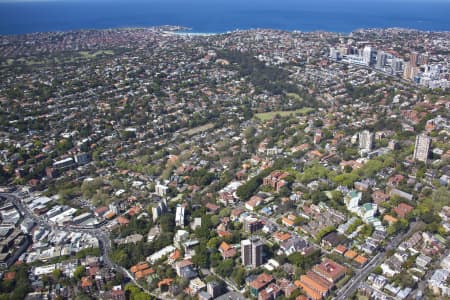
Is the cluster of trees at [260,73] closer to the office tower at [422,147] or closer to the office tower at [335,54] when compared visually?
the office tower at [335,54]

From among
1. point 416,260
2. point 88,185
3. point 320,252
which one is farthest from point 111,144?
point 416,260

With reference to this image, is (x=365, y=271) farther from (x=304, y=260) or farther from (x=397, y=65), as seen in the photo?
(x=397, y=65)

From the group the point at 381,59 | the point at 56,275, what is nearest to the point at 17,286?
the point at 56,275

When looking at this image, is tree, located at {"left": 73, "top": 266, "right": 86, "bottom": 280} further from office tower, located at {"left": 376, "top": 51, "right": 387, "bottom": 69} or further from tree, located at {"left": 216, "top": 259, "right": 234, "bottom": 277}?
office tower, located at {"left": 376, "top": 51, "right": 387, "bottom": 69}

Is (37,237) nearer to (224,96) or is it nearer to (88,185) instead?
(88,185)

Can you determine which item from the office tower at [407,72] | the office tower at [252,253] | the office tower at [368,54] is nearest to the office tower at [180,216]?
the office tower at [252,253]
